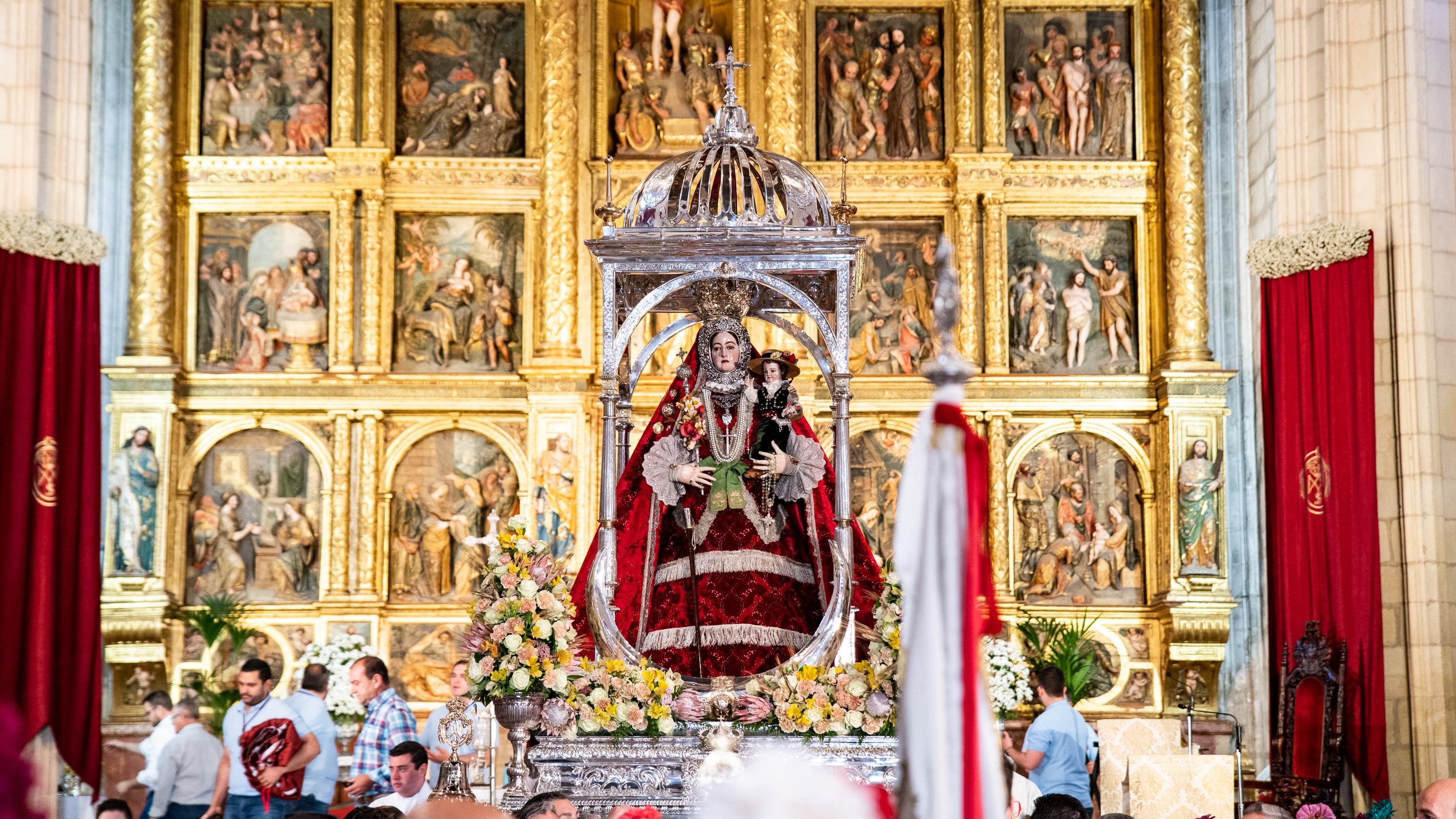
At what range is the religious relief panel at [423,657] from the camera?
1345 cm

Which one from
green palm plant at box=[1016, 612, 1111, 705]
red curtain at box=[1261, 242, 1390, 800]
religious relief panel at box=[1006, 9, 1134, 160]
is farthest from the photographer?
religious relief panel at box=[1006, 9, 1134, 160]

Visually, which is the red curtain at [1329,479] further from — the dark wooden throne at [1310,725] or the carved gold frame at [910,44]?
the carved gold frame at [910,44]

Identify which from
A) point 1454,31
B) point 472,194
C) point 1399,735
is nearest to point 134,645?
point 472,194

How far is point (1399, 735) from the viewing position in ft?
32.8

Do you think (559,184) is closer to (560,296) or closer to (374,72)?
(560,296)

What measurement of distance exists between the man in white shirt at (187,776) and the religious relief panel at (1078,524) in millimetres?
6593

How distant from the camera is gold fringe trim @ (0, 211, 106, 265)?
10.4 meters

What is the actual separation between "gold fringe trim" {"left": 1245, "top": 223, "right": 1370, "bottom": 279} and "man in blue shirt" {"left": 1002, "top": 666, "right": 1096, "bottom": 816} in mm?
3319

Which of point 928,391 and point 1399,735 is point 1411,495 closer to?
point 1399,735

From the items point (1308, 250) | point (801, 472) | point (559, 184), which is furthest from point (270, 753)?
point (1308, 250)

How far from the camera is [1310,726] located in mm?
10461

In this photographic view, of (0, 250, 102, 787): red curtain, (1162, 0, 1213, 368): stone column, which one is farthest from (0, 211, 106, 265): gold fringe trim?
(1162, 0, 1213, 368): stone column

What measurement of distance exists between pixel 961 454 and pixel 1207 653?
11.2 m

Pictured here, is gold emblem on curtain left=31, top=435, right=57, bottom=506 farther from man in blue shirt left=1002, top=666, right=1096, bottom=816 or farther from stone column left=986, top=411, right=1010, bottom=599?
stone column left=986, top=411, right=1010, bottom=599
